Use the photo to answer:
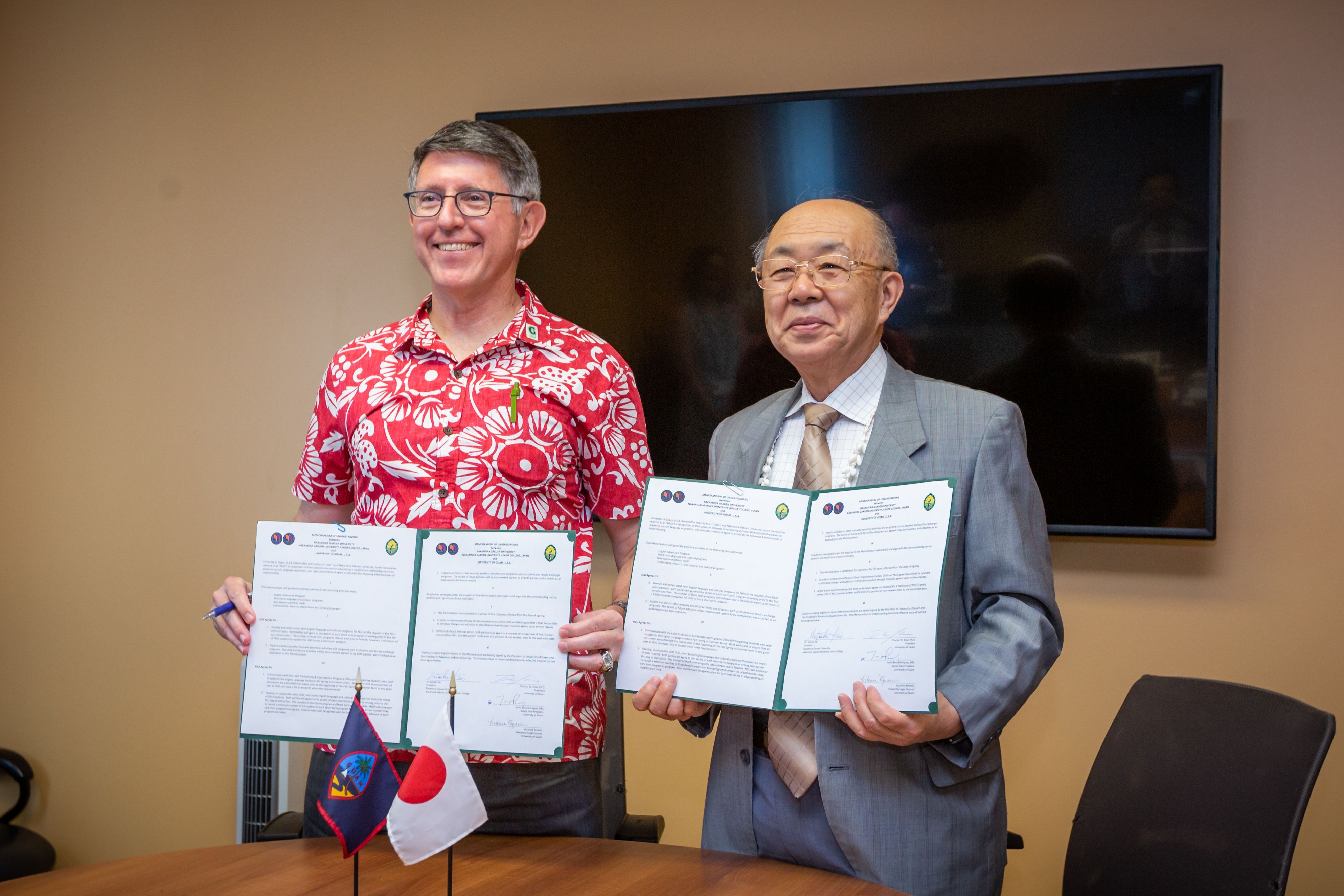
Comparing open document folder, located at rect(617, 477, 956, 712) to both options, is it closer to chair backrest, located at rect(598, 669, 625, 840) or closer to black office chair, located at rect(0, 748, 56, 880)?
chair backrest, located at rect(598, 669, 625, 840)

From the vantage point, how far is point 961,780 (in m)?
1.51

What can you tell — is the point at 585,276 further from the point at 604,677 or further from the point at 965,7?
the point at 604,677

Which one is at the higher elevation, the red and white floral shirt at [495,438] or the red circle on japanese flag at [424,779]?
the red and white floral shirt at [495,438]

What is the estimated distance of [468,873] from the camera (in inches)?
57.1

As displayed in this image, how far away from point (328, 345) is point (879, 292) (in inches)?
88.1

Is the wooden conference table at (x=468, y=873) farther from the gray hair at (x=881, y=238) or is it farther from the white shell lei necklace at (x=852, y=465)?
the gray hair at (x=881, y=238)

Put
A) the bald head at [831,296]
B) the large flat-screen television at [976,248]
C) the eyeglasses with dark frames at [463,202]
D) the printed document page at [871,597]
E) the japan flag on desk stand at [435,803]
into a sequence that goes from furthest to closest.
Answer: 1. the large flat-screen television at [976,248]
2. the eyeglasses with dark frames at [463,202]
3. the bald head at [831,296]
4. the printed document page at [871,597]
5. the japan flag on desk stand at [435,803]

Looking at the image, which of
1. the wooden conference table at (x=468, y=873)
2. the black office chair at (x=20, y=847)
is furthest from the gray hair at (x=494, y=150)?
the black office chair at (x=20, y=847)

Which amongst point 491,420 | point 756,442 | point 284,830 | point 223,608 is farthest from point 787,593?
point 284,830

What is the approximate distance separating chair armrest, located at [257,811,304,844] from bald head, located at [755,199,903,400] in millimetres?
1201

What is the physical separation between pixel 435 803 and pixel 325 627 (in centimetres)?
45

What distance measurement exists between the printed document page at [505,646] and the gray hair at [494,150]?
71 centimetres

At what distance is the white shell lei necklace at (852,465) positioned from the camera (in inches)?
64.1

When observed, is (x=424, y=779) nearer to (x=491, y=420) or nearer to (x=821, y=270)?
(x=491, y=420)
